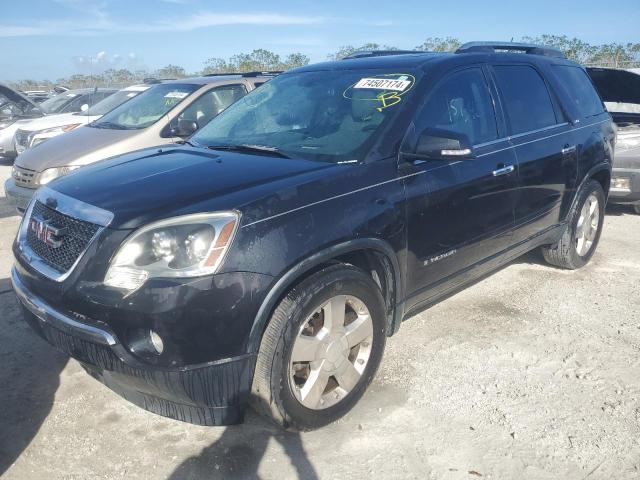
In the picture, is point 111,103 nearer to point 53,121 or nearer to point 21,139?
point 53,121

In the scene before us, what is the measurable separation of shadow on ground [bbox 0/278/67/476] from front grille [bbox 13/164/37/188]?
2.23 metres

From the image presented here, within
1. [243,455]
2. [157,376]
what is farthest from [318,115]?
[243,455]

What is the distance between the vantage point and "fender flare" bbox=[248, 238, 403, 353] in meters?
2.39

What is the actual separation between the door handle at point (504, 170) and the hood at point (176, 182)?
1.34 meters

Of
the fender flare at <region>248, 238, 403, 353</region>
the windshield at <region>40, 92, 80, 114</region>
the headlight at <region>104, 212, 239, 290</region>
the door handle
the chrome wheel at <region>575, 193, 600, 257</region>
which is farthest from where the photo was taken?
the windshield at <region>40, 92, 80, 114</region>

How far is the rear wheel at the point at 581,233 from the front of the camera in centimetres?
486

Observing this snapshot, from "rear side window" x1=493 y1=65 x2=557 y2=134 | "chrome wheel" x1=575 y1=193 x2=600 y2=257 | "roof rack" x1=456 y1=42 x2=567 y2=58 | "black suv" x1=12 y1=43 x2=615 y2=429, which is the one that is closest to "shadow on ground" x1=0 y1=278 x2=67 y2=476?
"black suv" x1=12 y1=43 x2=615 y2=429

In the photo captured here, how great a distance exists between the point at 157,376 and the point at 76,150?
458 centimetres

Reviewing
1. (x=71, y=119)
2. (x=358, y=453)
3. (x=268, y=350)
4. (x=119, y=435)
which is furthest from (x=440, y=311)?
(x=71, y=119)

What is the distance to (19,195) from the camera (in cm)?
598

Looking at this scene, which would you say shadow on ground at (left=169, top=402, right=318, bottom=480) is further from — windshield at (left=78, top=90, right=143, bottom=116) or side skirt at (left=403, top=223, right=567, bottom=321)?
windshield at (left=78, top=90, right=143, bottom=116)

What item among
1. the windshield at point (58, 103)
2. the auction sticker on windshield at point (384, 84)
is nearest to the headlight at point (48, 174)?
the auction sticker on windshield at point (384, 84)

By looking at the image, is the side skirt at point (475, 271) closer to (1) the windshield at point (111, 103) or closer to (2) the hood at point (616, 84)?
(2) the hood at point (616, 84)

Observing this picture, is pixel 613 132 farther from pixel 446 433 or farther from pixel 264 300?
pixel 264 300
